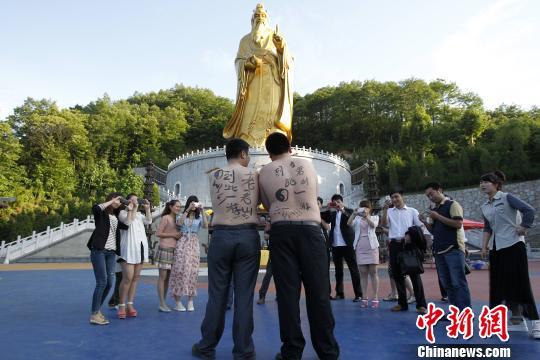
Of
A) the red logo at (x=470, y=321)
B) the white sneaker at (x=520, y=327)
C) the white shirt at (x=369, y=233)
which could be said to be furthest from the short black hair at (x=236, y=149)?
the white sneaker at (x=520, y=327)

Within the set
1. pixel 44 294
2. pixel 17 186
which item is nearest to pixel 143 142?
pixel 17 186

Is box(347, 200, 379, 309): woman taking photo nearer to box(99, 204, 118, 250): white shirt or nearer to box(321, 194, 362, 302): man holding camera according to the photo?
box(321, 194, 362, 302): man holding camera

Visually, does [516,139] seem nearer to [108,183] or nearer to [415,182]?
[415,182]

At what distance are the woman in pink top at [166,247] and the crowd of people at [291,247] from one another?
0.5 inches

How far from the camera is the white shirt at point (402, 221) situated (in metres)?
5.11

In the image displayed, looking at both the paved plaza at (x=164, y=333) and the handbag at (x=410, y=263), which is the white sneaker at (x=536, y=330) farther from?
the handbag at (x=410, y=263)

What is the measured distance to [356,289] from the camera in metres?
5.98

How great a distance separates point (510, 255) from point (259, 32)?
16744 mm

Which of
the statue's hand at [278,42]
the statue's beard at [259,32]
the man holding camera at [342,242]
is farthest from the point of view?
the statue's beard at [259,32]

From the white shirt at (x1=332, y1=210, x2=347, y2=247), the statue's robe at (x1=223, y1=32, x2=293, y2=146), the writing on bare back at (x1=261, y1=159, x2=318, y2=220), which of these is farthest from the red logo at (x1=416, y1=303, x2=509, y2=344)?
the statue's robe at (x1=223, y1=32, x2=293, y2=146)

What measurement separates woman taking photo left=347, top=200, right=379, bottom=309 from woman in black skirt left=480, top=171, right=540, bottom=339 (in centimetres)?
157

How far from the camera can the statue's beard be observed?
1844 cm

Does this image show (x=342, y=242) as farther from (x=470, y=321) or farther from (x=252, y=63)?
(x=252, y=63)

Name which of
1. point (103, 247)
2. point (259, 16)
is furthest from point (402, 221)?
point (259, 16)
